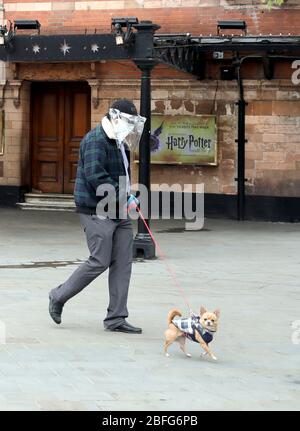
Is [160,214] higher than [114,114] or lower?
lower

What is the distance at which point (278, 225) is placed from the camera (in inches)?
701

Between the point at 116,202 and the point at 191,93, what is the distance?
1142cm

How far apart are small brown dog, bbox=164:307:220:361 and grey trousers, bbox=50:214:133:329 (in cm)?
95

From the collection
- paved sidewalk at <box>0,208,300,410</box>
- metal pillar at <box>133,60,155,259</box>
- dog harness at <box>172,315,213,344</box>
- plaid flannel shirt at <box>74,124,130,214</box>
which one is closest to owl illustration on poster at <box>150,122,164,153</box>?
paved sidewalk at <box>0,208,300,410</box>

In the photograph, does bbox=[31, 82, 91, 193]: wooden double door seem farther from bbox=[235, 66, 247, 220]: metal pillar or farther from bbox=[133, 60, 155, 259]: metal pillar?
bbox=[133, 60, 155, 259]: metal pillar

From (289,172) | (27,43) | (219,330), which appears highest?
(27,43)

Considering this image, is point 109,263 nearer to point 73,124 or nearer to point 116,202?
point 116,202

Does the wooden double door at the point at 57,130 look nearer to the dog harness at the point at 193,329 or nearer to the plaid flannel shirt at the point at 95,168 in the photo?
the plaid flannel shirt at the point at 95,168

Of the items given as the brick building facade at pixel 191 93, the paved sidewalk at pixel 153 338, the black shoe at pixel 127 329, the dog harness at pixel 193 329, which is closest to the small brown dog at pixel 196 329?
the dog harness at pixel 193 329

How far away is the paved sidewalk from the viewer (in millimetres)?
5727

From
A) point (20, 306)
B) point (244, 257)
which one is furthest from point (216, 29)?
point (20, 306)

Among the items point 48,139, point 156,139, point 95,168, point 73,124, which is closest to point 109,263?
point 95,168
